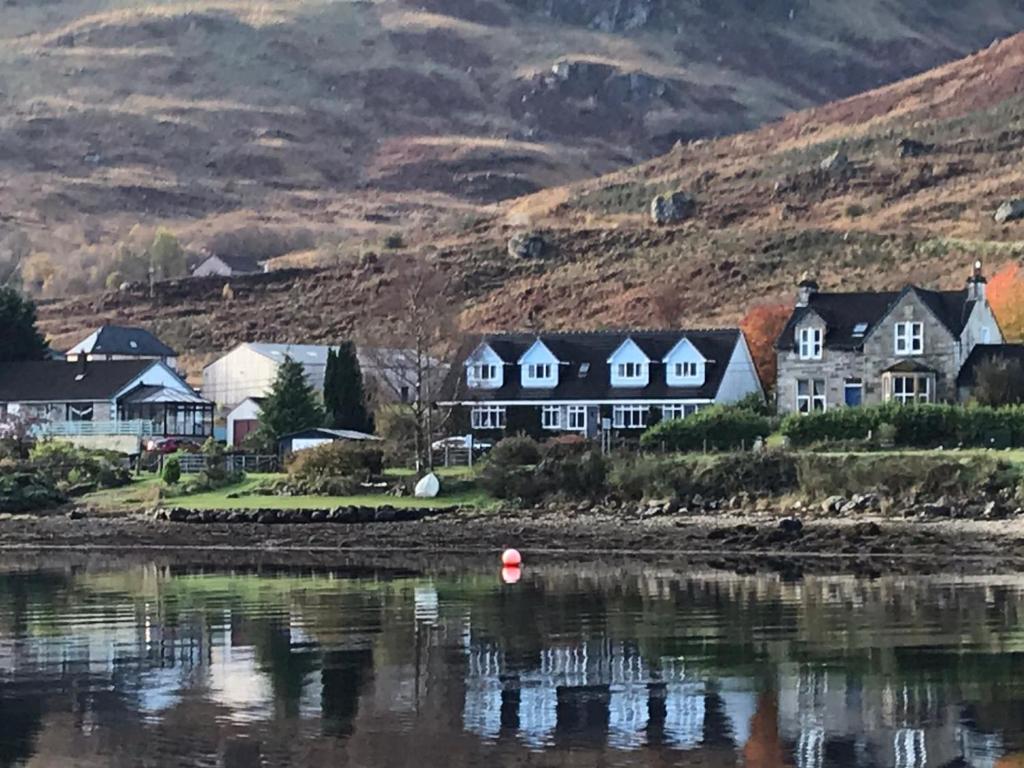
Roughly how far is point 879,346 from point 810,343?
8.53ft

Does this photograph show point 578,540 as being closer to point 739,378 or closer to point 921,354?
point 921,354

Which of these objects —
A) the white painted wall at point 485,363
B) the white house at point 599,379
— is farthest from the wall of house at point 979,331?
the white painted wall at point 485,363

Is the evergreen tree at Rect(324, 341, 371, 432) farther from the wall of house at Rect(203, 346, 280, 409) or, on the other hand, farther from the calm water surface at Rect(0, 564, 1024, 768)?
the calm water surface at Rect(0, 564, 1024, 768)

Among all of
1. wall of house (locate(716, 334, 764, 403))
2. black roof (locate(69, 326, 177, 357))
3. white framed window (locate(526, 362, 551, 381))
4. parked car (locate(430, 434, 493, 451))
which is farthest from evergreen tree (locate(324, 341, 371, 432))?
black roof (locate(69, 326, 177, 357))

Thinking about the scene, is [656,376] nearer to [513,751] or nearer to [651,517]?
[651,517]

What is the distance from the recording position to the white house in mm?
79312

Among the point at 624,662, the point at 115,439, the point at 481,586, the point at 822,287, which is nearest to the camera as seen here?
the point at 624,662

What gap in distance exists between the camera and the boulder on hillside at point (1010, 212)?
13175 centimetres

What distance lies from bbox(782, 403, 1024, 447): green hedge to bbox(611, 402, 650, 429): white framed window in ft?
42.4

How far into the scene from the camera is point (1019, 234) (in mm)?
126125

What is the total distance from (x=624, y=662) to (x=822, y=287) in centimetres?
8198

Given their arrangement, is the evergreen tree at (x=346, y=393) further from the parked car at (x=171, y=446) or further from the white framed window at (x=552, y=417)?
the white framed window at (x=552, y=417)

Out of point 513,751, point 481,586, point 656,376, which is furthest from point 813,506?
point 513,751

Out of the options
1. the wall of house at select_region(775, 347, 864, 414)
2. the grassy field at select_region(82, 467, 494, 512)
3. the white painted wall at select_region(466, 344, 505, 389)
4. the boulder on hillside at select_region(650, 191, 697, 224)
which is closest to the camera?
the grassy field at select_region(82, 467, 494, 512)
